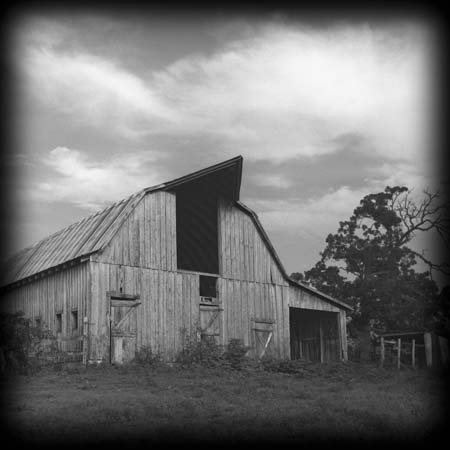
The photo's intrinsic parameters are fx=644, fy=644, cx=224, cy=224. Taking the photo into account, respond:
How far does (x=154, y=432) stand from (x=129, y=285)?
39.6 feet

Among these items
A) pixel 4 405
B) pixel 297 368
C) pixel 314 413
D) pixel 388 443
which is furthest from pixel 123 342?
pixel 388 443

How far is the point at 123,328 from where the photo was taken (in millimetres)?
23172

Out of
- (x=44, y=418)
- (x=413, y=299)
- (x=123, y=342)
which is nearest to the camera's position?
(x=44, y=418)

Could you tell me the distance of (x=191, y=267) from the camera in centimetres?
2992

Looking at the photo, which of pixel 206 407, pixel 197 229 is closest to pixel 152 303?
pixel 197 229

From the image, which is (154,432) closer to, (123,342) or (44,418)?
(44,418)

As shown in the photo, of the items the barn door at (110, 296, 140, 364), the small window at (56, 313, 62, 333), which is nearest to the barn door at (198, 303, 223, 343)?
the barn door at (110, 296, 140, 364)

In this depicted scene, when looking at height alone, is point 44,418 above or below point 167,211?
below

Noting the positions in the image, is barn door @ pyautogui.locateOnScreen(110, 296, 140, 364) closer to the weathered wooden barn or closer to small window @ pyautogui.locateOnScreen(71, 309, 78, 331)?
the weathered wooden barn

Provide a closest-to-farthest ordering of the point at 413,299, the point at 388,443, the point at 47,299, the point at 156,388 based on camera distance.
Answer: the point at 388,443 < the point at 156,388 < the point at 47,299 < the point at 413,299

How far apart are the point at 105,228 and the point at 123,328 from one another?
3781 millimetres

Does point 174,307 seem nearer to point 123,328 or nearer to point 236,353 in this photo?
point 123,328

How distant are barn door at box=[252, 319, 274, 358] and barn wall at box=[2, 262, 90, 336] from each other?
8.18 meters

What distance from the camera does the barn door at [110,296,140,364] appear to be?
893 inches
